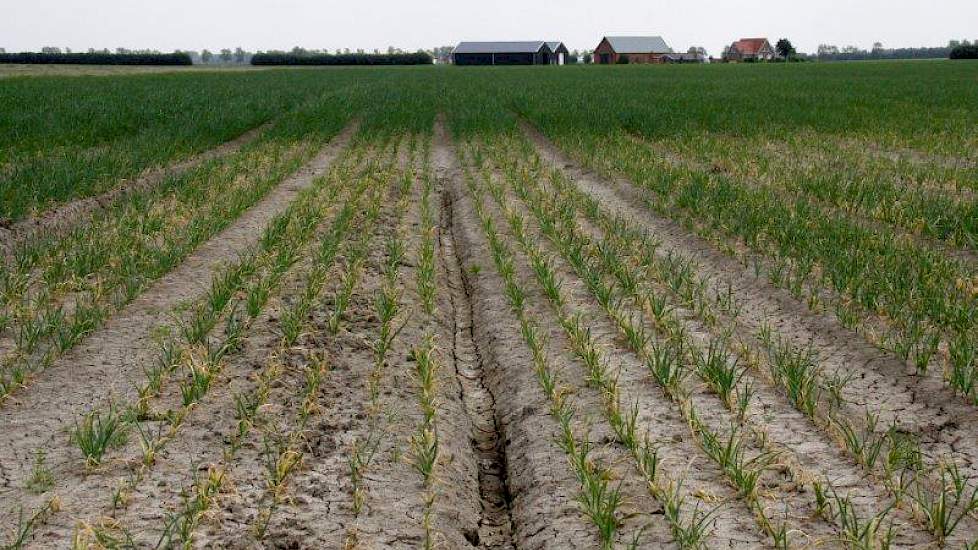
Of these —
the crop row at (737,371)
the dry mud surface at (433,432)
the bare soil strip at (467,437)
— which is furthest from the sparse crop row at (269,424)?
the crop row at (737,371)

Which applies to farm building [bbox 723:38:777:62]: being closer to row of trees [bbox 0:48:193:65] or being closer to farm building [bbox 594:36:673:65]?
farm building [bbox 594:36:673:65]

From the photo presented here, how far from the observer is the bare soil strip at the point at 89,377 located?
401cm

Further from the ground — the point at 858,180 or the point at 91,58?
the point at 91,58

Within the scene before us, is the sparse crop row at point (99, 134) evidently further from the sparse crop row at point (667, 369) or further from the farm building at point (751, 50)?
the farm building at point (751, 50)

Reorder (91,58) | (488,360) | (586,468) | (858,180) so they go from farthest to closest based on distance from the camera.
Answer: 1. (91,58)
2. (858,180)
3. (488,360)
4. (586,468)

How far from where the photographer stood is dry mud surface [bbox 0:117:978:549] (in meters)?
3.49

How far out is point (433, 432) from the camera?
445 cm

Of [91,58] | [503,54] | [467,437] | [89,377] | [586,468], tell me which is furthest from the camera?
[503,54]

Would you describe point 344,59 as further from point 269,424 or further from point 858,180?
point 269,424

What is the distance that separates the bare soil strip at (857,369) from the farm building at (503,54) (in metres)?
101

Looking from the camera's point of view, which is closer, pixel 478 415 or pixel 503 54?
pixel 478 415

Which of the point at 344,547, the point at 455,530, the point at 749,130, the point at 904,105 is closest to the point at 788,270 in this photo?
the point at 455,530

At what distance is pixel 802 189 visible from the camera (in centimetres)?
1080

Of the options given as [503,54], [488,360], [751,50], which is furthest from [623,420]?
[751,50]
